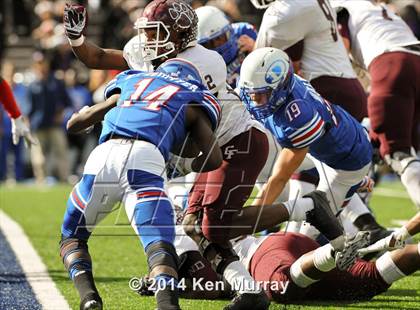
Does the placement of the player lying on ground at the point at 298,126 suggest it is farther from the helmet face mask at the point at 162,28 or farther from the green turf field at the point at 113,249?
the green turf field at the point at 113,249

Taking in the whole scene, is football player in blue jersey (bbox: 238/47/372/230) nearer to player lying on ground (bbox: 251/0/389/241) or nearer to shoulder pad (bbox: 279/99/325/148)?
shoulder pad (bbox: 279/99/325/148)

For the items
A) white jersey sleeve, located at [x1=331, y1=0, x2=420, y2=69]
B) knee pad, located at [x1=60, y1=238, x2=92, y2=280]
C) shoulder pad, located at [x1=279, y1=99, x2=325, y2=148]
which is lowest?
white jersey sleeve, located at [x1=331, y1=0, x2=420, y2=69]

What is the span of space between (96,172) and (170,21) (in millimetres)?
995

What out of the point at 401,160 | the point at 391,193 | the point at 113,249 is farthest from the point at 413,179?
the point at 391,193

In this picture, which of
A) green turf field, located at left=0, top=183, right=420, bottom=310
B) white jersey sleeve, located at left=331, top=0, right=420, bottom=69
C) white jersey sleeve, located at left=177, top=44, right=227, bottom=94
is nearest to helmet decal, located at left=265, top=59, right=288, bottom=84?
white jersey sleeve, located at left=177, top=44, right=227, bottom=94

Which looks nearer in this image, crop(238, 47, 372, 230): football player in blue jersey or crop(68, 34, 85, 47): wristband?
crop(238, 47, 372, 230): football player in blue jersey

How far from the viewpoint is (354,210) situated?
6.08 m

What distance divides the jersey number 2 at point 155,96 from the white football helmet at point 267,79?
0.74 metres

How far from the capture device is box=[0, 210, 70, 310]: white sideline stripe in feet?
15.1

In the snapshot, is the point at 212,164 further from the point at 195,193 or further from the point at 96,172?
the point at 195,193

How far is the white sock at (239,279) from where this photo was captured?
4.27 metres

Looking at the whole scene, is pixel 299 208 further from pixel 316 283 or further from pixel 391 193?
pixel 391 193

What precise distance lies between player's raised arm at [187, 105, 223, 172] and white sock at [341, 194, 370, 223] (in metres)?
2.17

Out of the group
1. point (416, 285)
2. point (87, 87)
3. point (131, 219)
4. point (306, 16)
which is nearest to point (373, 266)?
point (416, 285)
